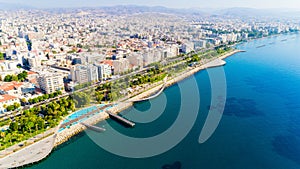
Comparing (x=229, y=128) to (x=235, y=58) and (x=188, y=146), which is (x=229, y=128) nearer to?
(x=188, y=146)

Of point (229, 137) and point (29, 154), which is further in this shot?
point (229, 137)

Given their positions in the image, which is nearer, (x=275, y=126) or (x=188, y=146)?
(x=188, y=146)

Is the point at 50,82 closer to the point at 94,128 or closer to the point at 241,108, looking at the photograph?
the point at 94,128

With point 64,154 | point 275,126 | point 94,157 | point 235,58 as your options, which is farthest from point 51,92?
point 235,58

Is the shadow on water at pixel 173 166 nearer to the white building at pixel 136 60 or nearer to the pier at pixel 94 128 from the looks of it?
the pier at pixel 94 128

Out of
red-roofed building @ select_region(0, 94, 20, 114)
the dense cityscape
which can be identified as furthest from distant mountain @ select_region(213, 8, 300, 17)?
red-roofed building @ select_region(0, 94, 20, 114)

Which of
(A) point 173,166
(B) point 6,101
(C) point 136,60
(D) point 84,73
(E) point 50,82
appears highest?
(C) point 136,60

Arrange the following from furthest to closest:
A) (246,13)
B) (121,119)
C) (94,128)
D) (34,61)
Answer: (246,13)
(34,61)
(121,119)
(94,128)

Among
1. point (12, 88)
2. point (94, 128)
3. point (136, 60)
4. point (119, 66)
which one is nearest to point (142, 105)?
point (94, 128)
